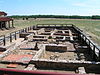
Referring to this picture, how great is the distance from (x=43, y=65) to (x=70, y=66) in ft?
4.46

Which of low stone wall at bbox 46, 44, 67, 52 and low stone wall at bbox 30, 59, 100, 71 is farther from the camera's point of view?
low stone wall at bbox 46, 44, 67, 52

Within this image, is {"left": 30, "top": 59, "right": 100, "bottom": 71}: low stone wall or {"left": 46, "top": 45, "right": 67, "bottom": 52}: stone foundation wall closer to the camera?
{"left": 30, "top": 59, "right": 100, "bottom": 71}: low stone wall

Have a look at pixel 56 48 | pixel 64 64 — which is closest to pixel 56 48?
pixel 56 48

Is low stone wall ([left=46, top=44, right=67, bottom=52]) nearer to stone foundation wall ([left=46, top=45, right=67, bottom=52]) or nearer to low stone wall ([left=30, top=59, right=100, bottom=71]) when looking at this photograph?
stone foundation wall ([left=46, top=45, right=67, bottom=52])

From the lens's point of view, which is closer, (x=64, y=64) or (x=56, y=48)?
(x=64, y=64)

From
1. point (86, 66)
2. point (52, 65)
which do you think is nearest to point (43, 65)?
point (52, 65)

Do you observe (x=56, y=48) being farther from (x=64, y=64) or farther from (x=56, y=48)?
(x=64, y=64)

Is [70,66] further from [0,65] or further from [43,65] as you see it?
[0,65]

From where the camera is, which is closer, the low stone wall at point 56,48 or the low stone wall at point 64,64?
the low stone wall at point 64,64

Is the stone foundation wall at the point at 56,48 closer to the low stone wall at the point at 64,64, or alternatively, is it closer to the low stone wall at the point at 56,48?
the low stone wall at the point at 56,48

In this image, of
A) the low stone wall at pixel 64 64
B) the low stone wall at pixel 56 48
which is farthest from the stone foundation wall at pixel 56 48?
the low stone wall at pixel 64 64

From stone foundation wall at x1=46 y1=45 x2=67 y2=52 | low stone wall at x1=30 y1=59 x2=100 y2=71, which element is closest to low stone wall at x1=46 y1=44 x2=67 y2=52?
stone foundation wall at x1=46 y1=45 x2=67 y2=52

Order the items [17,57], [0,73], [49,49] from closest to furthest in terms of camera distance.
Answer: [0,73] → [17,57] → [49,49]

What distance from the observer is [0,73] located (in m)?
1.43
